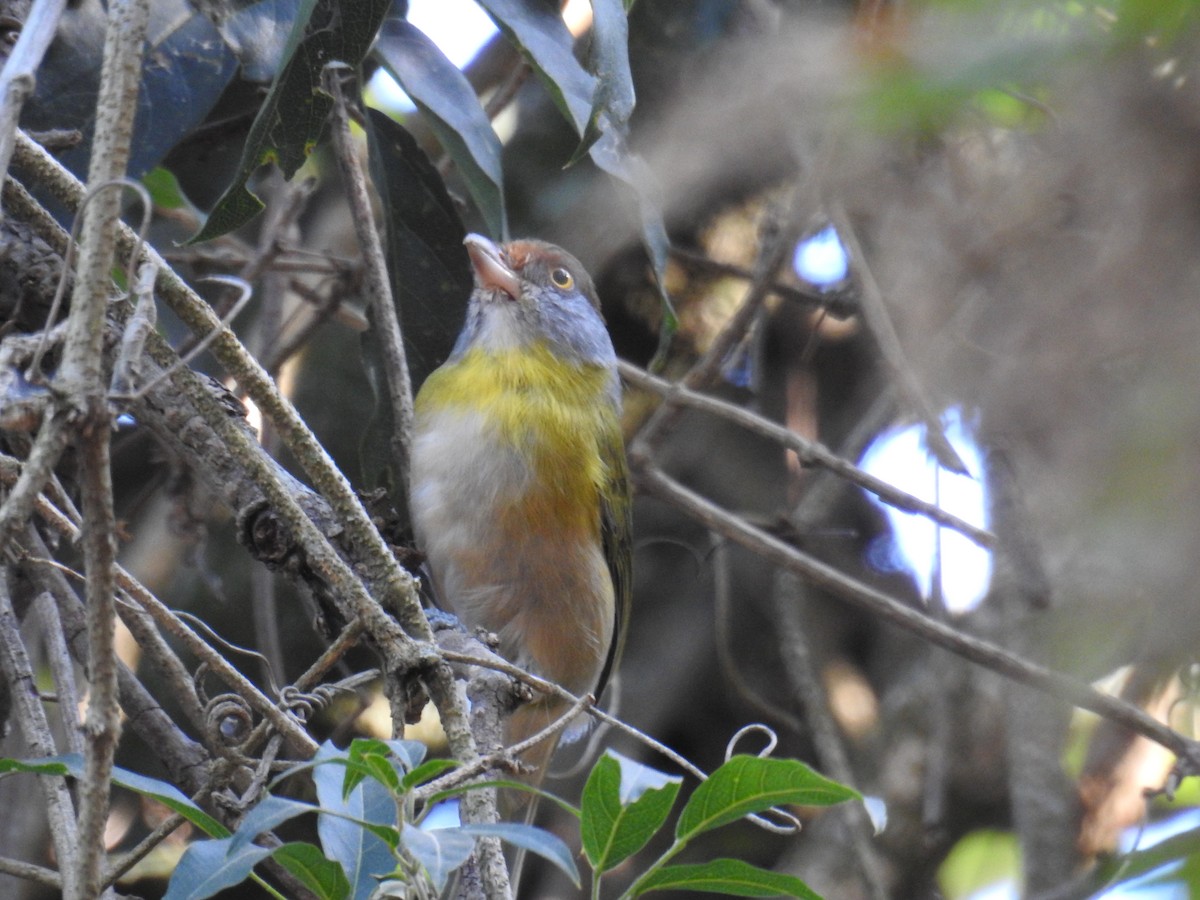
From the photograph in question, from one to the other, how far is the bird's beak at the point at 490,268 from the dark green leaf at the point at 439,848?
221 cm

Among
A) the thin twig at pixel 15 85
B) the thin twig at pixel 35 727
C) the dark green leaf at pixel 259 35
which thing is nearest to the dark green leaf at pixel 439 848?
the thin twig at pixel 35 727

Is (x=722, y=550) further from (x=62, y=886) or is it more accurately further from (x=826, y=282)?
(x=62, y=886)

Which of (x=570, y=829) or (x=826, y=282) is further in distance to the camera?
(x=826, y=282)

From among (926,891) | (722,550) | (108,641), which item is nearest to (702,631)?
(722,550)

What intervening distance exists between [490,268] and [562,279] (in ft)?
1.48

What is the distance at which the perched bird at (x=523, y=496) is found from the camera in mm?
3369

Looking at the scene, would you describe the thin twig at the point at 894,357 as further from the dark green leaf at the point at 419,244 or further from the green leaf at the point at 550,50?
the green leaf at the point at 550,50

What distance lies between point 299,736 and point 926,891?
313 centimetres

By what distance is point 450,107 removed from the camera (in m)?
2.72

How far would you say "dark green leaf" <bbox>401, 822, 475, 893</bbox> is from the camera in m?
1.25

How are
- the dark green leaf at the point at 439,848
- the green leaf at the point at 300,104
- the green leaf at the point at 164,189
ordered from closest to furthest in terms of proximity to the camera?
the dark green leaf at the point at 439,848
the green leaf at the point at 300,104
the green leaf at the point at 164,189

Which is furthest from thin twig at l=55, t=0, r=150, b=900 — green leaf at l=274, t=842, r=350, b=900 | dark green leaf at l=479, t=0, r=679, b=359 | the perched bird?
the perched bird

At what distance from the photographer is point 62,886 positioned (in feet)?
4.93

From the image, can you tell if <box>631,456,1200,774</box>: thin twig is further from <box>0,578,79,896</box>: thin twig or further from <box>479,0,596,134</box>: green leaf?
<box>0,578,79,896</box>: thin twig
